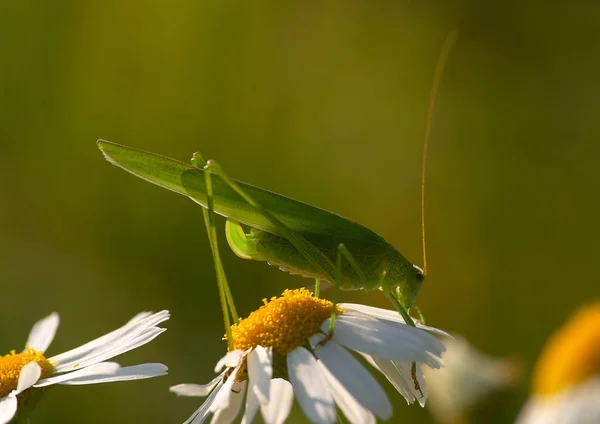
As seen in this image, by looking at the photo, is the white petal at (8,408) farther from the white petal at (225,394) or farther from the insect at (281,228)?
the insect at (281,228)

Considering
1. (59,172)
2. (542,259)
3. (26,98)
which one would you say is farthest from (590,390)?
(26,98)

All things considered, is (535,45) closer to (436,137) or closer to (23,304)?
(436,137)

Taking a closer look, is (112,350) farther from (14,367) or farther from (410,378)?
(410,378)

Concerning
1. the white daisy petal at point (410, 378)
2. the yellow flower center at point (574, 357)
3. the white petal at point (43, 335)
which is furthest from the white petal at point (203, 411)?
the yellow flower center at point (574, 357)

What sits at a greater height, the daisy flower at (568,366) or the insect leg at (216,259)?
the insect leg at (216,259)

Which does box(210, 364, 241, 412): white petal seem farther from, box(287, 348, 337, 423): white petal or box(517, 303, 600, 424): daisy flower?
box(517, 303, 600, 424): daisy flower

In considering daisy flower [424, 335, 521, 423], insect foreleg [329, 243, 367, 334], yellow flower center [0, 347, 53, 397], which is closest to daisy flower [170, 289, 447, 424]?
insect foreleg [329, 243, 367, 334]

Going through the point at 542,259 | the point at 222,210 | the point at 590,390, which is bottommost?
the point at 542,259

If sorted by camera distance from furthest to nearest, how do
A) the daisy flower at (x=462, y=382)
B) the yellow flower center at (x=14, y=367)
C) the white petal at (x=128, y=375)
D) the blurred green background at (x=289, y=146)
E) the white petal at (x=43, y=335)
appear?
the blurred green background at (x=289, y=146) < the daisy flower at (x=462, y=382) < the white petal at (x=43, y=335) < the yellow flower center at (x=14, y=367) < the white petal at (x=128, y=375)
